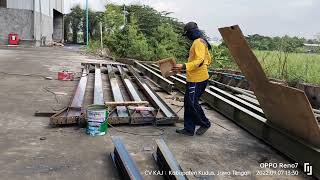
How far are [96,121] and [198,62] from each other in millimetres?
1660

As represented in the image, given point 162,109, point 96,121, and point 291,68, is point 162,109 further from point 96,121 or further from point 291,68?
point 291,68

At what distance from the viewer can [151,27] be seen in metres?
31.5

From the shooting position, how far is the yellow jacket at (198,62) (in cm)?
506

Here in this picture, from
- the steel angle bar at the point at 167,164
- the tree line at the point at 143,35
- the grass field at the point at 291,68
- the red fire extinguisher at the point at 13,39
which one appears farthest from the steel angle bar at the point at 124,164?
the red fire extinguisher at the point at 13,39

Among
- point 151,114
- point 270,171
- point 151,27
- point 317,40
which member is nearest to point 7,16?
point 151,27

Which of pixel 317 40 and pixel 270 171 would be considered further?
pixel 317 40

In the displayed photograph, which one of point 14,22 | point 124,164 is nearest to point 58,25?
point 14,22

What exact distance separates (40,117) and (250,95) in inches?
176

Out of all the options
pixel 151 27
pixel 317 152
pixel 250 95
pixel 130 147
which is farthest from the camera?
pixel 151 27

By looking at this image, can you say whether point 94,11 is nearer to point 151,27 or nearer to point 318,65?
point 151,27

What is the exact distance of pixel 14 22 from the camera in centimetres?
2409

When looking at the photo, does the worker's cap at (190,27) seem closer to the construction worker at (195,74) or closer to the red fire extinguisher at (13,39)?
the construction worker at (195,74)

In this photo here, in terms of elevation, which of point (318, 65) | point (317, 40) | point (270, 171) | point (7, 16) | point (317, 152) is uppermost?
point (7, 16)

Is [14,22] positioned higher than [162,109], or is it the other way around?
[14,22]
